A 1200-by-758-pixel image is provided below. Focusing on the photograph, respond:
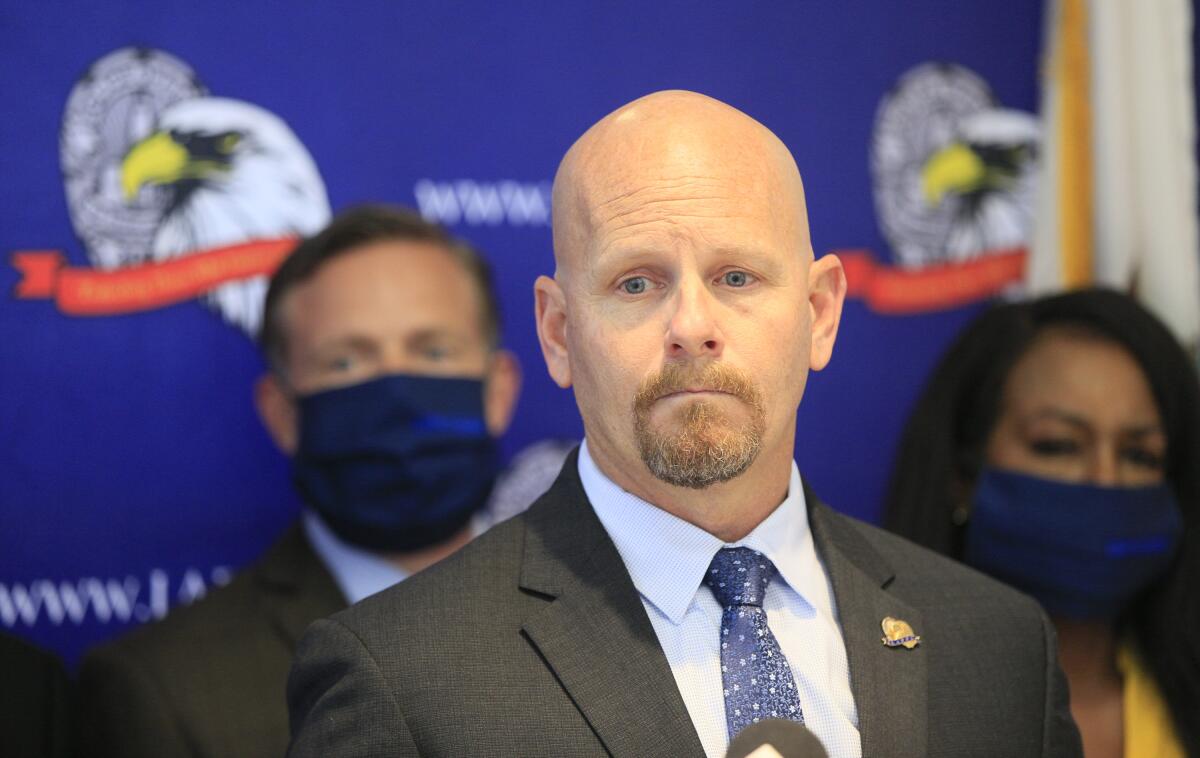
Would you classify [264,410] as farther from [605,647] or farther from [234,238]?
[605,647]


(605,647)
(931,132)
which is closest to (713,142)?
(605,647)

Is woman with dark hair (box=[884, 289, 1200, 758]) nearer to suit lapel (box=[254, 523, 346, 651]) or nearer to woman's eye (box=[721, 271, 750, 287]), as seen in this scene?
suit lapel (box=[254, 523, 346, 651])

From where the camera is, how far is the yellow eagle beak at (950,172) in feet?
13.2

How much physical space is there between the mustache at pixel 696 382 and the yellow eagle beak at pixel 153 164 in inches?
75.2

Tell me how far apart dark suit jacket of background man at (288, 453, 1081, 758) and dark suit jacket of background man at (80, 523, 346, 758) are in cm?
107

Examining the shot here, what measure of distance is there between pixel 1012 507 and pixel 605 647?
1.72m

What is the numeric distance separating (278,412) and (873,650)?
1792mm

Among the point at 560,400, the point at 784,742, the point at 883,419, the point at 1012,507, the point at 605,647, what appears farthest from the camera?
the point at 883,419

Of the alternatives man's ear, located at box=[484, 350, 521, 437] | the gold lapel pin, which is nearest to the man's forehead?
the gold lapel pin

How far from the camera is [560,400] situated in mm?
3730

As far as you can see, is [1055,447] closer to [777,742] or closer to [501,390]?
[501,390]

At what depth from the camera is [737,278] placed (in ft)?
6.20

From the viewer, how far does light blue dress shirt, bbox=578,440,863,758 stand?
1858 millimetres

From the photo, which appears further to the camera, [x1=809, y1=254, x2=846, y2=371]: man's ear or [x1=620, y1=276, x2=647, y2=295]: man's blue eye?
[x1=809, y1=254, x2=846, y2=371]: man's ear
